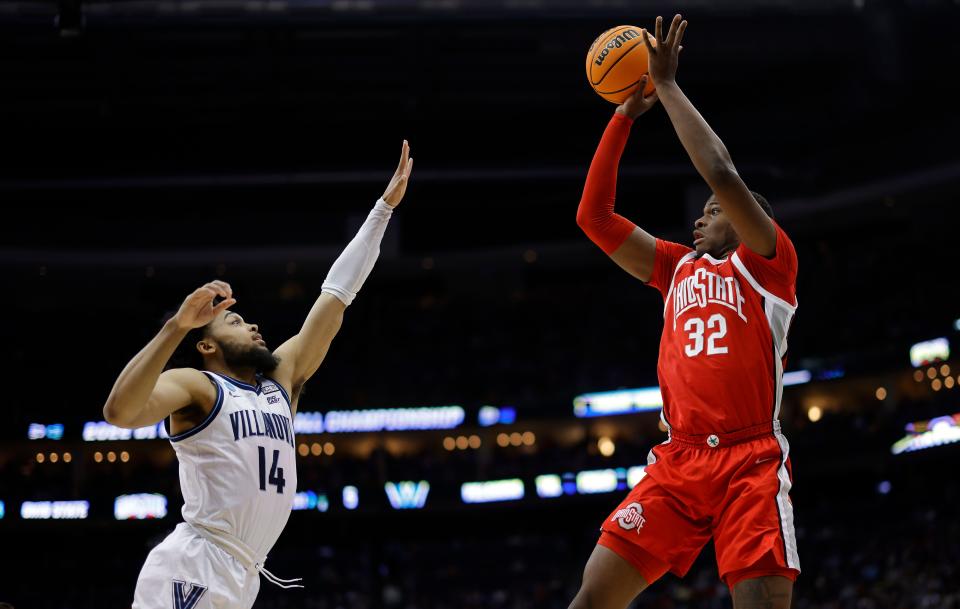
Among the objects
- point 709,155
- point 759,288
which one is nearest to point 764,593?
point 759,288

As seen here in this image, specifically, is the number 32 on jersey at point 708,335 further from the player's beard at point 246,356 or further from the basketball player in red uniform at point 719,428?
the player's beard at point 246,356

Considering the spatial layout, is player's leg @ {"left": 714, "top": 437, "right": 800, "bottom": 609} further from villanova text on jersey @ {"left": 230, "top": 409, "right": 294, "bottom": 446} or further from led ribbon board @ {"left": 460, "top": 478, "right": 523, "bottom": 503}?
led ribbon board @ {"left": 460, "top": 478, "right": 523, "bottom": 503}

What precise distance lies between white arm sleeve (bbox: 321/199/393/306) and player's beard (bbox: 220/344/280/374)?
620 millimetres

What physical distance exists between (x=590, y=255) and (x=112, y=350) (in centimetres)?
1396

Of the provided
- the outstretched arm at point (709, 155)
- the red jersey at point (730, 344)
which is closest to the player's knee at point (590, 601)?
the red jersey at point (730, 344)

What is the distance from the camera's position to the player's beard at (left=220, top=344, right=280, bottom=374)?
4539 mm

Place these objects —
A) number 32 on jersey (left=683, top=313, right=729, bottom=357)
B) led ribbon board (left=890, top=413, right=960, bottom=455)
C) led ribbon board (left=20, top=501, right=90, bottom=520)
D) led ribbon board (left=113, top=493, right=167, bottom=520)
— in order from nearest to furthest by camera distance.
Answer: number 32 on jersey (left=683, top=313, right=729, bottom=357) < led ribbon board (left=890, top=413, right=960, bottom=455) < led ribbon board (left=113, top=493, right=167, bottom=520) < led ribbon board (left=20, top=501, right=90, bottom=520)

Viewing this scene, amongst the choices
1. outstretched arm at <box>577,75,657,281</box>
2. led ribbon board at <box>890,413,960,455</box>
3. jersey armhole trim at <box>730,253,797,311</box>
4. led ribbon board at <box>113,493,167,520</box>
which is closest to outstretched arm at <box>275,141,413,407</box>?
outstretched arm at <box>577,75,657,281</box>

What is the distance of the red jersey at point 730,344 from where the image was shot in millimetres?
4328

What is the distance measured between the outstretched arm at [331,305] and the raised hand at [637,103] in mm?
1216

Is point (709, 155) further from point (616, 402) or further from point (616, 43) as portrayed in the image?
point (616, 402)

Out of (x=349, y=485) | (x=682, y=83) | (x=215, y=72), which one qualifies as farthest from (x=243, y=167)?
(x=682, y=83)

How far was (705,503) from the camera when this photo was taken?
425 centimetres

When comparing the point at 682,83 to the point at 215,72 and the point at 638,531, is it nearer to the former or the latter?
the point at 215,72
